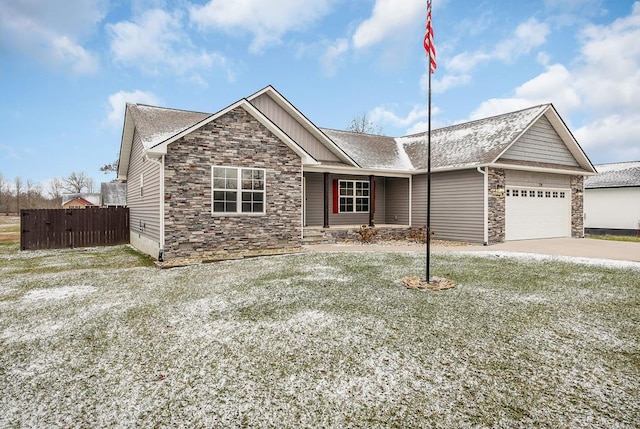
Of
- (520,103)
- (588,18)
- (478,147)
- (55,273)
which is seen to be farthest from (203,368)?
(520,103)

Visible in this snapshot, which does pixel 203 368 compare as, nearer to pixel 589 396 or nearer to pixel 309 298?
pixel 309 298

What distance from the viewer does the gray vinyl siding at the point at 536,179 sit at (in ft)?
47.2

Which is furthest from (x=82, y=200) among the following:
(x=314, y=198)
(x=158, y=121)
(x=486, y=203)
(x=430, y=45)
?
(x=430, y=45)

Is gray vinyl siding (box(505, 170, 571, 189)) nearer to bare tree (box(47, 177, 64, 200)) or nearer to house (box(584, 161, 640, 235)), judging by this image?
house (box(584, 161, 640, 235))

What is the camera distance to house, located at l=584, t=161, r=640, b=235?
21312 mm

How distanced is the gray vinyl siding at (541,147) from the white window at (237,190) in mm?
9839

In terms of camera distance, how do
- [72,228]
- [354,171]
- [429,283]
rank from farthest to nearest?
[354,171] < [72,228] < [429,283]

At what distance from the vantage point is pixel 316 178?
15891 millimetres

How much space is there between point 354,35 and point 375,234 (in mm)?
14768

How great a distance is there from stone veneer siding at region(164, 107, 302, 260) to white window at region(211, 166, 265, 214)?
180 mm

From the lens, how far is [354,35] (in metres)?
22.5

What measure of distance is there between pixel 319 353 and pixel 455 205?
12.4m

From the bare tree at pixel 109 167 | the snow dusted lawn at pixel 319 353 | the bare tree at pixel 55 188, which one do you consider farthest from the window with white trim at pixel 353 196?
the bare tree at pixel 55 188

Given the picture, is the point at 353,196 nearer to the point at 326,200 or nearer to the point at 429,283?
the point at 326,200
